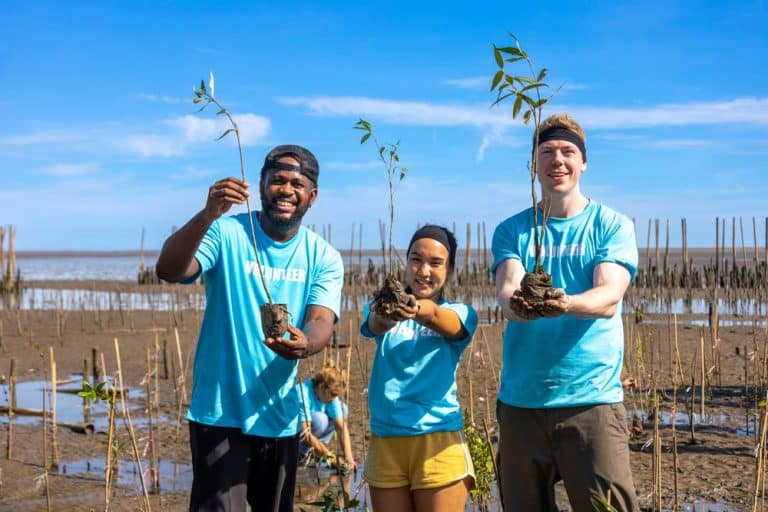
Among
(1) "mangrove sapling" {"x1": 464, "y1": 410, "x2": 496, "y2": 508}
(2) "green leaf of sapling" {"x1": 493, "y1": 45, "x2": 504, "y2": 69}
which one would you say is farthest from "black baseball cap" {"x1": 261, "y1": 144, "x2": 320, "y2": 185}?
(1) "mangrove sapling" {"x1": 464, "y1": 410, "x2": 496, "y2": 508}

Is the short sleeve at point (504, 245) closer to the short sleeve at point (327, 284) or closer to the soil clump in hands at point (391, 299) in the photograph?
the soil clump in hands at point (391, 299)

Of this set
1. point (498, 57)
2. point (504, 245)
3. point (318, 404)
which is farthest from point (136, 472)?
point (498, 57)

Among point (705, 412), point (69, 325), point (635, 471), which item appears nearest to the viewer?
point (635, 471)

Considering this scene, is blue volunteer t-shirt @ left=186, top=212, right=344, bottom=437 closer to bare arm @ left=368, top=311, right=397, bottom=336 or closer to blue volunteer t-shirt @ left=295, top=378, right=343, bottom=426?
bare arm @ left=368, top=311, right=397, bottom=336

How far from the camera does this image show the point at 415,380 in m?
3.39

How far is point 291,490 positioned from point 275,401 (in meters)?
0.45

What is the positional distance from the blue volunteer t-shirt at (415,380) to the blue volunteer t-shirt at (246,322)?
0.31 meters

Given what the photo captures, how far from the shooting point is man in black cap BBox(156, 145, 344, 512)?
3.23 m

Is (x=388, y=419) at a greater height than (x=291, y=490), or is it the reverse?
(x=388, y=419)

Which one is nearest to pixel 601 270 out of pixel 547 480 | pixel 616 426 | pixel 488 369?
pixel 616 426

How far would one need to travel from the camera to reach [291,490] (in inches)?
136

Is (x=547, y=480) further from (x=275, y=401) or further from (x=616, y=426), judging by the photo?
(x=275, y=401)

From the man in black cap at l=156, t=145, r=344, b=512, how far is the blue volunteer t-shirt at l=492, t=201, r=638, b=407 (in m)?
0.85

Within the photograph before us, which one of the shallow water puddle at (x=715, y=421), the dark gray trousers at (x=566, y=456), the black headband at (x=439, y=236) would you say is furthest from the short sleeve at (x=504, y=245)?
the shallow water puddle at (x=715, y=421)
